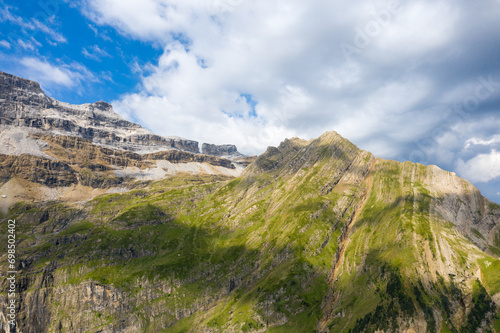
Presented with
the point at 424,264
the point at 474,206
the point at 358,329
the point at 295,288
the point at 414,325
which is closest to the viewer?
the point at 414,325

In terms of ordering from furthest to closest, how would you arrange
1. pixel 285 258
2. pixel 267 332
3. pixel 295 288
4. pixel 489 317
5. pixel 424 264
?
pixel 285 258 → pixel 295 288 → pixel 267 332 → pixel 424 264 → pixel 489 317

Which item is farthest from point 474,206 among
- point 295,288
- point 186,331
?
point 186,331

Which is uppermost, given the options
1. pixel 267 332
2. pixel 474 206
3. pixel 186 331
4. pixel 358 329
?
pixel 474 206

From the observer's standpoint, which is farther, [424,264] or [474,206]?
[474,206]

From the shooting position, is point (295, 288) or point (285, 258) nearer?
point (295, 288)

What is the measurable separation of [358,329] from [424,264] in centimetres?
5002

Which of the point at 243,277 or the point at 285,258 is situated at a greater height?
the point at 285,258

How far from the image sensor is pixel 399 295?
12744 centimetres

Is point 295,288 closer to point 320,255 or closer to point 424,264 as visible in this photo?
point 320,255

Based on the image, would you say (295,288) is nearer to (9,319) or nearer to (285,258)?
(285,258)

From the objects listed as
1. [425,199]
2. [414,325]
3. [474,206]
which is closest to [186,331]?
[414,325]

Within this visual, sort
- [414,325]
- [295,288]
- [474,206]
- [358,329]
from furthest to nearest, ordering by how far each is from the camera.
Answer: [474,206], [295,288], [358,329], [414,325]

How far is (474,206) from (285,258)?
133 meters

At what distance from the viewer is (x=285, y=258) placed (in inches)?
7372
